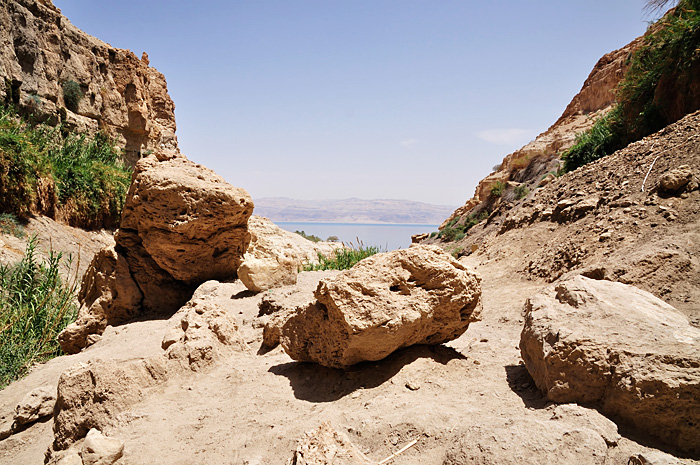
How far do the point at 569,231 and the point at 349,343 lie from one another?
519 centimetres

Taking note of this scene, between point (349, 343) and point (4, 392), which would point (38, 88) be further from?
point (349, 343)

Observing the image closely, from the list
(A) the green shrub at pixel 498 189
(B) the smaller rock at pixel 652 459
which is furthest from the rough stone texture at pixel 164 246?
(A) the green shrub at pixel 498 189

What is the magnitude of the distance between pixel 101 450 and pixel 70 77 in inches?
722

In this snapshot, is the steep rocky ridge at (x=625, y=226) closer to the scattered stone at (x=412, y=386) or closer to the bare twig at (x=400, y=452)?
the scattered stone at (x=412, y=386)

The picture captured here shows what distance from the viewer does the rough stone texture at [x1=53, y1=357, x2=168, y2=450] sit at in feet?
9.93

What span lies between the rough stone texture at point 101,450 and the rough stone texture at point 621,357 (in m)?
2.61

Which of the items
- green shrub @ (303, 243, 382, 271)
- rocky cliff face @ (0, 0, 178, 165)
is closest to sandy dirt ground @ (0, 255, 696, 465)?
green shrub @ (303, 243, 382, 271)

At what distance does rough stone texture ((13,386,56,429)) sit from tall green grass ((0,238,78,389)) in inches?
55.7

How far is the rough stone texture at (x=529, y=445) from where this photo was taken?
187cm

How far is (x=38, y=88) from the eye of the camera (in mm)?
14680

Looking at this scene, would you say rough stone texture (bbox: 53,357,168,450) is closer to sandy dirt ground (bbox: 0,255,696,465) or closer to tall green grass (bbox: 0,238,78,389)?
sandy dirt ground (bbox: 0,255,696,465)

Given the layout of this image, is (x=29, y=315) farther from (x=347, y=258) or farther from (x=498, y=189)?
(x=498, y=189)

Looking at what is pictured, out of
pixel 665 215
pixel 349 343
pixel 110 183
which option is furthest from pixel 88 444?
pixel 110 183

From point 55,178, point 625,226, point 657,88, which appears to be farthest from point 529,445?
point 55,178
